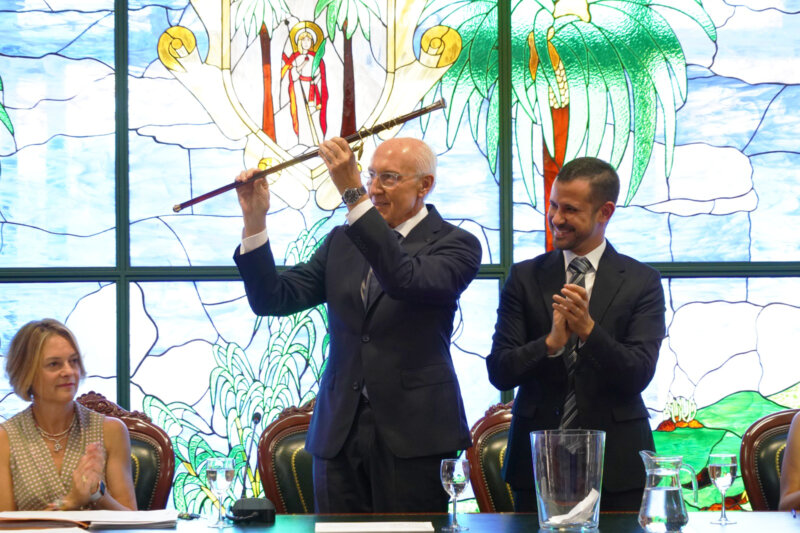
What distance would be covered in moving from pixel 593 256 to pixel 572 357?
0.30 metres

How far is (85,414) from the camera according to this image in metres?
2.96

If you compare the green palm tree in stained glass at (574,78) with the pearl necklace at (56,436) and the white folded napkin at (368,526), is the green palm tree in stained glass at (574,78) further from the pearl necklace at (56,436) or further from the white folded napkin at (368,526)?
the white folded napkin at (368,526)

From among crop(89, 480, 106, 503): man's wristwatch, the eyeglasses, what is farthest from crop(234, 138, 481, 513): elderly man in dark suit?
crop(89, 480, 106, 503): man's wristwatch

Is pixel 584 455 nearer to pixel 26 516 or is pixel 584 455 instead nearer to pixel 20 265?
pixel 26 516

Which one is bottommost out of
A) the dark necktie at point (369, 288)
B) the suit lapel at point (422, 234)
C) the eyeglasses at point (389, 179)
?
the dark necktie at point (369, 288)

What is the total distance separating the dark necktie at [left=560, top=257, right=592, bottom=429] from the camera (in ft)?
8.82

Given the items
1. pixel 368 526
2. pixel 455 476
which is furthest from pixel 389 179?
pixel 368 526

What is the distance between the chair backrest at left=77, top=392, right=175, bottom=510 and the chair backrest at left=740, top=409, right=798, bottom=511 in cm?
156

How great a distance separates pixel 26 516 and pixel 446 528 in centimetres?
86

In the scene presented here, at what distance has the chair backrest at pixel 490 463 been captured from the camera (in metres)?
2.93

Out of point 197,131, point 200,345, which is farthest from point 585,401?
point 197,131

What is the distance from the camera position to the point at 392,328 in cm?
274

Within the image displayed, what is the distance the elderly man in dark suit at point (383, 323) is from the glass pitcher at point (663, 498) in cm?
73

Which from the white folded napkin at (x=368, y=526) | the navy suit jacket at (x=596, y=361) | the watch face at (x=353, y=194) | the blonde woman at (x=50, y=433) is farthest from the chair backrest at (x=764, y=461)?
the blonde woman at (x=50, y=433)
